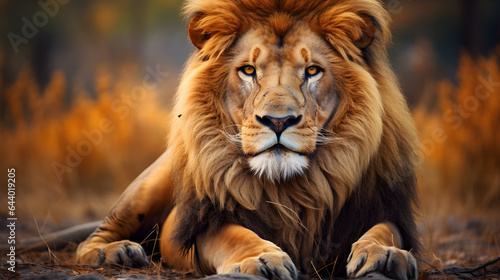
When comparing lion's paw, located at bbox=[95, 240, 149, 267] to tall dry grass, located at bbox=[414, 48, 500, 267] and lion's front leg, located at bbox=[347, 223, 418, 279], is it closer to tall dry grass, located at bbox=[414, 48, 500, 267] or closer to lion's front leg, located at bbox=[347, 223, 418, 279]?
lion's front leg, located at bbox=[347, 223, 418, 279]

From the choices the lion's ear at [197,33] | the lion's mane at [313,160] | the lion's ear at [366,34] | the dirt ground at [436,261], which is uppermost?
the lion's ear at [197,33]

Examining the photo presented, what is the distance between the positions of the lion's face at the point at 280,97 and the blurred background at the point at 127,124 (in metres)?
2.54

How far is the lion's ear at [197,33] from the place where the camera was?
2988 mm

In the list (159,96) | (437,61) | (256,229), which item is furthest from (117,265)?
(437,61)

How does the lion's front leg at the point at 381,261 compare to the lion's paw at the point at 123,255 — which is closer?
the lion's front leg at the point at 381,261

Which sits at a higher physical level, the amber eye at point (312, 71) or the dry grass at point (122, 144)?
the amber eye at point (312, 71)

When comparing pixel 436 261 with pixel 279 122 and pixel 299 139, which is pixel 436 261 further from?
pixel 279 122

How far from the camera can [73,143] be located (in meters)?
7.24

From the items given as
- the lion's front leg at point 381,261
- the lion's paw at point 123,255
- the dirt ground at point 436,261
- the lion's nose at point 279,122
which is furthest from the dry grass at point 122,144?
the lion's nose at point 279,122

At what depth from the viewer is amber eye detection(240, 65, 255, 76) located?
2.80 metres

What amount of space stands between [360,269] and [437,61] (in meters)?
7.44

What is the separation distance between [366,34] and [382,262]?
114 cm

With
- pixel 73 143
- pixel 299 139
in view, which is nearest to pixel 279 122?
pixel 299 139

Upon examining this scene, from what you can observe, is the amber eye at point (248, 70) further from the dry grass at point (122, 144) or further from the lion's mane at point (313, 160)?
the dry grass at point (122, 144)
